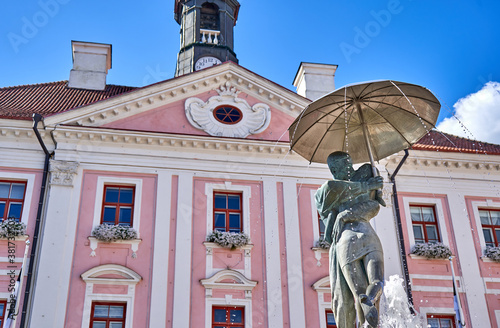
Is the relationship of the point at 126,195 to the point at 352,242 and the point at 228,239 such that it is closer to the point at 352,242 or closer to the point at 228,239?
the point at 228,239

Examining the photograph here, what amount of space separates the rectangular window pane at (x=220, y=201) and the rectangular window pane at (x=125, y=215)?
7.99 feet

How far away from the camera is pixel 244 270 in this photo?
53.7ft

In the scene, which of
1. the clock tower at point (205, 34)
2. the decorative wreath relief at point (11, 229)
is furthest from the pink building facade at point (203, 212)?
the clock tower at point (205, 34)

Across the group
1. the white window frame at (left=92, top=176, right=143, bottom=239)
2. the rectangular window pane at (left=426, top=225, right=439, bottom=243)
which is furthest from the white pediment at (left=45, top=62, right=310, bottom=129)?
the rectangular window pane at (left=426, top=225, right=439, bottom=243)

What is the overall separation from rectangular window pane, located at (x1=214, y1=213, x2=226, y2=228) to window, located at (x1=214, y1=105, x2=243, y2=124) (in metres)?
3.02

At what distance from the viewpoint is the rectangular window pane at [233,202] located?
17.4 m

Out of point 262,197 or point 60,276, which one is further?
point 262,197

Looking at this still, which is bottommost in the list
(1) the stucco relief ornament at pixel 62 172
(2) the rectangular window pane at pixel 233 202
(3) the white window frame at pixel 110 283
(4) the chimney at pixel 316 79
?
(3) the white window frame at pixel 110 283

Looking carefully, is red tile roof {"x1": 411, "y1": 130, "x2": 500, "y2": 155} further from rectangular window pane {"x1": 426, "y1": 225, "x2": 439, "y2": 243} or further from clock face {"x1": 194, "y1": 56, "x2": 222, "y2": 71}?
clock face {"x1": 194, "y1": 56, "x2": 222, "y2": 71}

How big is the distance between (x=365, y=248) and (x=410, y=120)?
2.33 m

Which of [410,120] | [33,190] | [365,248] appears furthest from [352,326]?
[33,190]

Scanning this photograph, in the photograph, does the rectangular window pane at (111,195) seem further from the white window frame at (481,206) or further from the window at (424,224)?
the white window frame at (481,206)

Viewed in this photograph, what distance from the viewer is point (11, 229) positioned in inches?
611

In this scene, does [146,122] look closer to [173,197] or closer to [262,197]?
[173,197]
